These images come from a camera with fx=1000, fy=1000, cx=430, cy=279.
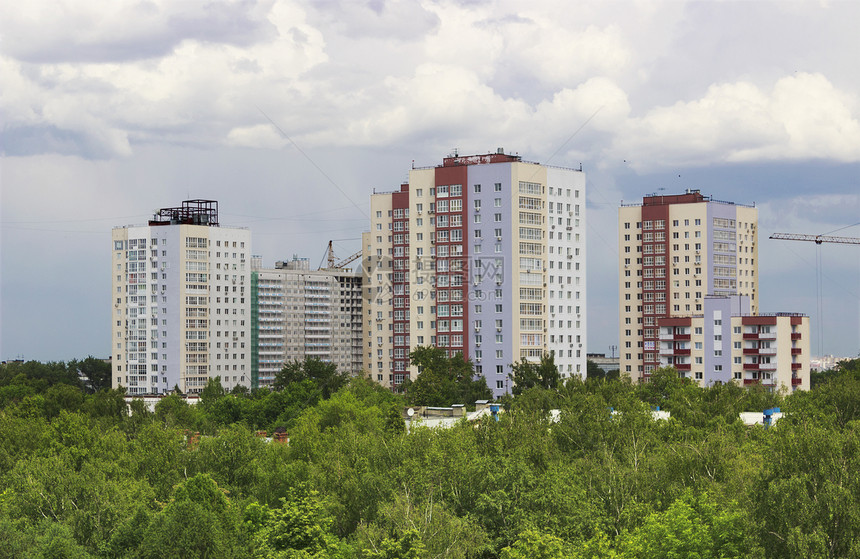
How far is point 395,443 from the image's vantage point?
205 feet

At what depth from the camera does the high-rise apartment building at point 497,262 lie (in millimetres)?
146250

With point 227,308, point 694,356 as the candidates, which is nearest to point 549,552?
point 694,356

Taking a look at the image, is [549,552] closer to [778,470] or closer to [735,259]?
[778,470]

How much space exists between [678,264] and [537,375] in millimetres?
69188

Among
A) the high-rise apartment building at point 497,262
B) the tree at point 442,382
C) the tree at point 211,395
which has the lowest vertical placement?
the tree at point 211,395

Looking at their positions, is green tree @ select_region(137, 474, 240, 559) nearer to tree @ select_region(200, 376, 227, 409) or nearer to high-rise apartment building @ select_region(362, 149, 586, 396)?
tree @ select_region(200, 376, 227, 409)

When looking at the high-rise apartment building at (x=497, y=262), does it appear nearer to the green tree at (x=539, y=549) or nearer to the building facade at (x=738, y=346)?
the building facade at (x=738, y=346)

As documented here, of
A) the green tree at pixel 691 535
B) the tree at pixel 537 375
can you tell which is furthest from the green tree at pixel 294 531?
the tree at pixel 537 375

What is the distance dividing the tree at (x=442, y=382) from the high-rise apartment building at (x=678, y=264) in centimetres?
6115

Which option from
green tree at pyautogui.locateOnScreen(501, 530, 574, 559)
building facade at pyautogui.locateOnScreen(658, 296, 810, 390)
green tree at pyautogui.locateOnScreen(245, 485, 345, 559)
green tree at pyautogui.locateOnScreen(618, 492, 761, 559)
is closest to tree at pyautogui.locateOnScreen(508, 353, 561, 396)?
building facade at pyautogui.locateOnScreen(658, 296, 810, 390)

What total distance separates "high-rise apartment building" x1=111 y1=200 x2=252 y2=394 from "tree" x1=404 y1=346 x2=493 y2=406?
57.2 metres

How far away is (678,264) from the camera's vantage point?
639ft

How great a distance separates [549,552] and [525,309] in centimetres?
10621

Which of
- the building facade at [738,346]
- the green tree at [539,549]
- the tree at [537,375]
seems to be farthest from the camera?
the building facade at [738,346]
